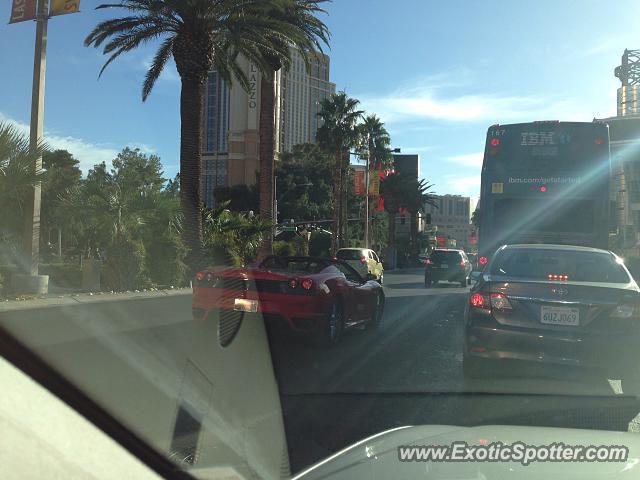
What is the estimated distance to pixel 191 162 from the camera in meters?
19.1

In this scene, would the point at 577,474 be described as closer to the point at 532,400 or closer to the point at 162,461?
the point at 162,461

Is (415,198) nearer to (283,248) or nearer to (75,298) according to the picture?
(283,248)

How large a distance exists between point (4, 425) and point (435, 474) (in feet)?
6.79

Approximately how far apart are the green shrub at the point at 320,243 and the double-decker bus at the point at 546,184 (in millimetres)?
33964

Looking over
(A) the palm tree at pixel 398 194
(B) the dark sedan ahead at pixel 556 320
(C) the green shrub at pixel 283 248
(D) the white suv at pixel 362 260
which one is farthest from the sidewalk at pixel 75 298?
(A) the palm tree at pixel 398 194

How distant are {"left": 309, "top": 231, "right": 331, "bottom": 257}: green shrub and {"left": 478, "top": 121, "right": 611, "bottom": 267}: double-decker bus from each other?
3396cm

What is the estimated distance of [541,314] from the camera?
Answer: 18.7 feet

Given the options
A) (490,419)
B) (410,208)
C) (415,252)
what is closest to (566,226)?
(490,419)

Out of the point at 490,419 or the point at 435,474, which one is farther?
the point at 490,419

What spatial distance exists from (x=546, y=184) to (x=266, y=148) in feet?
43.4

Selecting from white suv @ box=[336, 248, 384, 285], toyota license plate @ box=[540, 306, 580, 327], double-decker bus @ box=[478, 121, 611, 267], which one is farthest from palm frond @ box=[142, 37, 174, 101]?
toyota license plate @ box=[540, 306, 580, 327]

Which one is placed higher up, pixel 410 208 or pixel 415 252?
pixel 410 208

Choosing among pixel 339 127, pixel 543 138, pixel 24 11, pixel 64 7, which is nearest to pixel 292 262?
pixel 543 138

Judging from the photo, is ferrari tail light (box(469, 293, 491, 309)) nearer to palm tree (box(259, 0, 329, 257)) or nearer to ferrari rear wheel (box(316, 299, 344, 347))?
ferrari rear wheel (box(316, 299, 344, 347))
